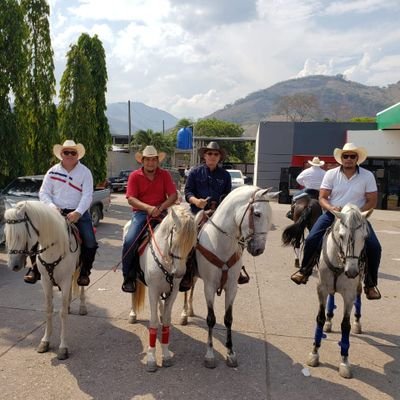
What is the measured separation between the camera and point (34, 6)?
12203mm

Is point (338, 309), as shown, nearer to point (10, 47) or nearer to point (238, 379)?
point (238, 379)

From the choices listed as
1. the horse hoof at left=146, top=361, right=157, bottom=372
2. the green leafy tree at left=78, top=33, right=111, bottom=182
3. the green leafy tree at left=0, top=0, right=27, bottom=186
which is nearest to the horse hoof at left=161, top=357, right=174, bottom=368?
the horse hoof at left=146, top=361, right=157, bottom=372

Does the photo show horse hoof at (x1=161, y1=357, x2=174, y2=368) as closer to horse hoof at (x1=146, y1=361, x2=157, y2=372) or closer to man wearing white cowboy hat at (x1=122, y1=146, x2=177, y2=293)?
horse hoof at (x1=146, y1=361, x2=157, y2=372)

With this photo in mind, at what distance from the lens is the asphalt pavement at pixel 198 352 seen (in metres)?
3.58

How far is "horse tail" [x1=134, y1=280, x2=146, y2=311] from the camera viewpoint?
15.8 ft

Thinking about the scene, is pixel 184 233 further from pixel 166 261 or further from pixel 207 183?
pixel 207 183

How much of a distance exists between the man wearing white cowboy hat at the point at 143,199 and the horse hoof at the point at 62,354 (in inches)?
36.0

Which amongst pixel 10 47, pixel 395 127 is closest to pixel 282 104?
pixel 395 127

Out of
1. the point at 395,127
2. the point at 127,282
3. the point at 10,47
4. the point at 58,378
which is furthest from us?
the point at 395,127

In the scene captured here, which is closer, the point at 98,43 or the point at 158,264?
the point at 158,264

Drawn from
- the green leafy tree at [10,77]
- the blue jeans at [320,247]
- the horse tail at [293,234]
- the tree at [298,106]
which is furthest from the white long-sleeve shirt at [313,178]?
the tree at [298,106]

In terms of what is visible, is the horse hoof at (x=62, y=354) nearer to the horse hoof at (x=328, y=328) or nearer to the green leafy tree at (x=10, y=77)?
the horse hoof at (x=328, y=328)

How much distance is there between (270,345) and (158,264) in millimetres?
1860

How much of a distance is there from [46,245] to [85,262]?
0.92 metres
